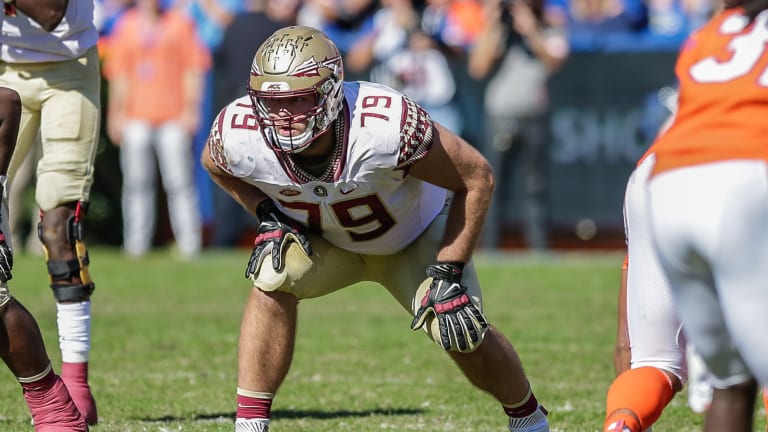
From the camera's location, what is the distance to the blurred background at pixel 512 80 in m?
11.6

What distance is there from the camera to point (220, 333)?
306 inches

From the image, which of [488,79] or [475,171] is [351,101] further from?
[488,79]

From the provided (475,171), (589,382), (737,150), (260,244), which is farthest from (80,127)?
(737,150)

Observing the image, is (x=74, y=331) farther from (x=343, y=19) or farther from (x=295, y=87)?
(x=343, y=19)

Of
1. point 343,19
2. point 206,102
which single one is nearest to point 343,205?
point 343,19

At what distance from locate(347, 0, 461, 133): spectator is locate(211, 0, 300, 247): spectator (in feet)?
2.65

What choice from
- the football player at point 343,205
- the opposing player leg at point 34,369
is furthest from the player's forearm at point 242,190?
the opposing player leg at point 34,369

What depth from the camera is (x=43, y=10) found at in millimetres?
5090

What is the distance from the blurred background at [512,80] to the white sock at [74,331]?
667cm

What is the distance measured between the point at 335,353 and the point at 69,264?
2201 millimetres

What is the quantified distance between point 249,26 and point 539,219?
10.1 ft

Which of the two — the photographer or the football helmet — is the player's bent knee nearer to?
the football helmet

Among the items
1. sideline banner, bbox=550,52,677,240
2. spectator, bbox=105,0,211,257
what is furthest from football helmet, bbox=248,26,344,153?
sideline banner, bbox=550,52,677,240

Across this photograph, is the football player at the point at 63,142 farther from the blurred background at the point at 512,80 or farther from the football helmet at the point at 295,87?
the blurred background at the point at 512,80
